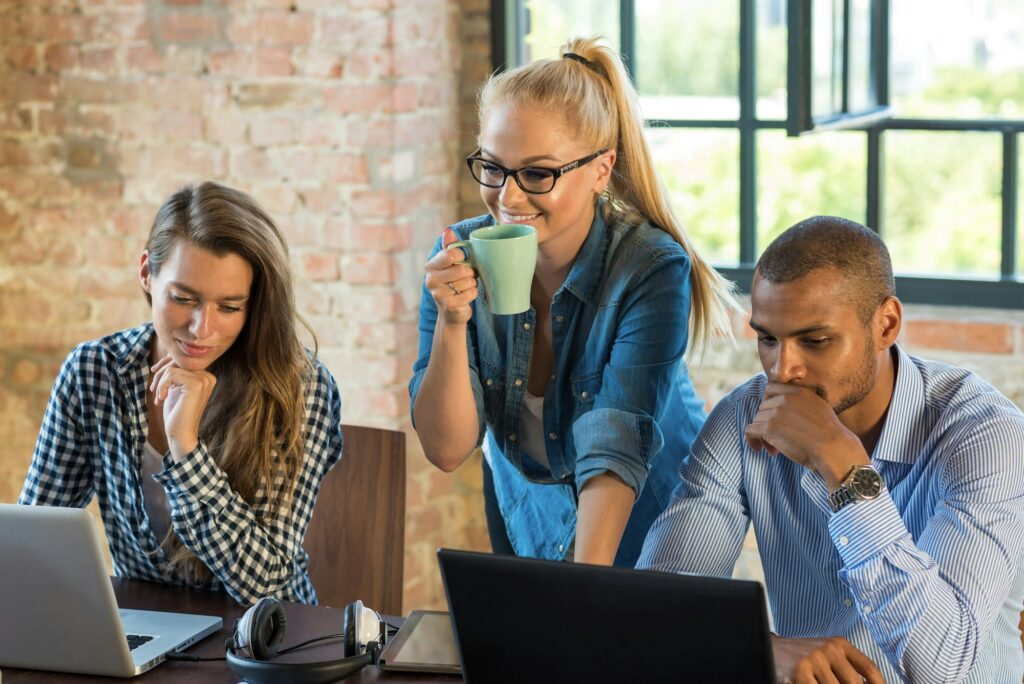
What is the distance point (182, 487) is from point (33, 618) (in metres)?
0.35

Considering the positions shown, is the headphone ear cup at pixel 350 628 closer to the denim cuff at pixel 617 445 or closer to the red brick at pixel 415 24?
the denim cuff at pixel 617 445

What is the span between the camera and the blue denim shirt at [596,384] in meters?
1.74

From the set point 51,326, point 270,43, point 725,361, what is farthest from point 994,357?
point 51,326

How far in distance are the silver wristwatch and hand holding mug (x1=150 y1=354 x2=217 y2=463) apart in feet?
2.95

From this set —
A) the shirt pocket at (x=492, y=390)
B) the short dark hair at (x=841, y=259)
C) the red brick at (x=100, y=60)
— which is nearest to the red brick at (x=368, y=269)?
the red brick at (x=100, y=60)

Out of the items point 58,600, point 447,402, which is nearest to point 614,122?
point 447,402

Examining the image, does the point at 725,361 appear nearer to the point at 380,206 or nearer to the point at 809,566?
the point at 380,206

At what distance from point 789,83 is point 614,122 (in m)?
0.92

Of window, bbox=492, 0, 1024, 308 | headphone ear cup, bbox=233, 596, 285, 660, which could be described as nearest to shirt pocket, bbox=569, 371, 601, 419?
headphone ear cup, bbox=233, 596, 285, 660

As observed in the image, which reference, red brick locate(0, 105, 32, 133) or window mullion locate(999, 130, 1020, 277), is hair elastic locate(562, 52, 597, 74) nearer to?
window mullion locate(999, 130, 1020, 277)

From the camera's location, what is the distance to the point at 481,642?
1268mm

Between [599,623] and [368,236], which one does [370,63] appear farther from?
[599,623]

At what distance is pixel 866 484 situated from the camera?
1.54 metres

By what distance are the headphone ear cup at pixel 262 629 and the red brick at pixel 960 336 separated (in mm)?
1807
